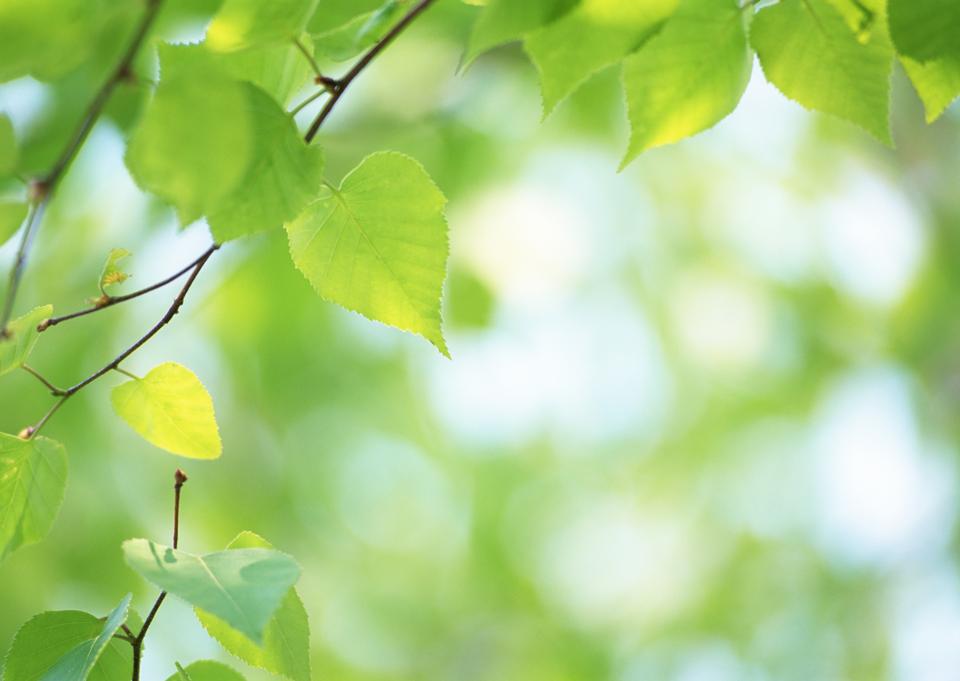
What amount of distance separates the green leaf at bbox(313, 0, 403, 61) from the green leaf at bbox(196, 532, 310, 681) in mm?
252

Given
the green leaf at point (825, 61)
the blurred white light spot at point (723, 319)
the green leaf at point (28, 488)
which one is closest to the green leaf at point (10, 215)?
the green leaf at point (28, 488)

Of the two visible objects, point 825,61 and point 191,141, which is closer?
point 191,141

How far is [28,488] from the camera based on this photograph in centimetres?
46

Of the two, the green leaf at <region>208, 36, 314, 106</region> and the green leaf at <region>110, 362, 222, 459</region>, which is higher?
the green leaf at <region>208, 36, 314, 106</region>

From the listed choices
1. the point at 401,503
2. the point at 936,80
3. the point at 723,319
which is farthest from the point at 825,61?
the point at 401,503

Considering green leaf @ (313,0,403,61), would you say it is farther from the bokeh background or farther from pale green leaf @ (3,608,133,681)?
the bokeh background

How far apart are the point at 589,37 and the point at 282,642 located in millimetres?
333

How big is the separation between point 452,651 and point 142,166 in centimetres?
425

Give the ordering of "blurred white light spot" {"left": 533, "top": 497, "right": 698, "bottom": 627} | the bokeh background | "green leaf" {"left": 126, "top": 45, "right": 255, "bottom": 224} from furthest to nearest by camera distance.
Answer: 1. "blurred white light spot" {"left": 533, "top": 497, "right": 698, "bottom": 627}
2. the bokeh background
3. "green leaf" {"left": 126, "top": 45, "right": 255, "bottom": 224}

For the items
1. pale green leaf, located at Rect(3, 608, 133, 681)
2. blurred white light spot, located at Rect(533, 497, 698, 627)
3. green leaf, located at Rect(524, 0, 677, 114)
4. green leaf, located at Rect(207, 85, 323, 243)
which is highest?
blurred white light spot, located at Rect(533, 497, 698, 627)

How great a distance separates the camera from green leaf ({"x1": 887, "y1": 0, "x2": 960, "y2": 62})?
1.32ft

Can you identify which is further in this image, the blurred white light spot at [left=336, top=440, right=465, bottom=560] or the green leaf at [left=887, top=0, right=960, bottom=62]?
the blurred white light spot at [left=336, top=440, right=465, bottom=560]

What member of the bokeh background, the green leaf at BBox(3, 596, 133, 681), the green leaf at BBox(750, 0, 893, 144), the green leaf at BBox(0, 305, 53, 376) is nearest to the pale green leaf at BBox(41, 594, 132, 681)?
the green leaf at BBox(3, 596, 133, 681)

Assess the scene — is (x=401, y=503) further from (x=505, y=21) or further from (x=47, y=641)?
(x=505, y=21)
